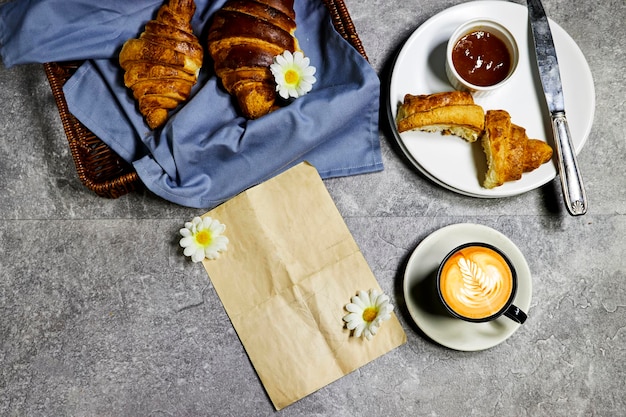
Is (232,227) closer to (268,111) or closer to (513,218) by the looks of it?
(268,111)

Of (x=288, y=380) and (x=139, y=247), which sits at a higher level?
(x=139, y=247)

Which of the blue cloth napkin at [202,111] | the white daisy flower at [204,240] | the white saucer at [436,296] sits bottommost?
the white saucer at [436,296]

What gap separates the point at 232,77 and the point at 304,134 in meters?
0.19

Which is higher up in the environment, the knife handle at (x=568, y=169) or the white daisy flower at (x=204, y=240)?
the white daisy flower at (x=204, y=240)

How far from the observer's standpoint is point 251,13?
3.64 ft

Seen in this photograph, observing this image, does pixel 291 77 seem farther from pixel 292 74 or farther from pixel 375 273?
pixel 375 273

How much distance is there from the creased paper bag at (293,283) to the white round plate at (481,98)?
9.9 inches

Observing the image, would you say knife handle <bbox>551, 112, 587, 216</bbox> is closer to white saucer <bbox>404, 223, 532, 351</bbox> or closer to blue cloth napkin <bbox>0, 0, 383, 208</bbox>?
white saucer <bbox>404, 223, 532, 351</bbox>

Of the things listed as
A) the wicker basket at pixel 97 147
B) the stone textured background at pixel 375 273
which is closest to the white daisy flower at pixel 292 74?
the wicker basket at pixel 97 147

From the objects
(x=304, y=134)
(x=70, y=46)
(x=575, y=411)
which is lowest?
(x=575, y=411)

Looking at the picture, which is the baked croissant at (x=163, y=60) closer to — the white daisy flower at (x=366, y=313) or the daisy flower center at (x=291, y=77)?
the daisy flower center at (x=291, y=77)

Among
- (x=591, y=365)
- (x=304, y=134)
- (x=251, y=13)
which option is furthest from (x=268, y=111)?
(x=591, y=365)

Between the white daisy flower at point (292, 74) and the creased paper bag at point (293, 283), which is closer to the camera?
the white daisy flower at point (292, 74)

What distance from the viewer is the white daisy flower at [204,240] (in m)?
1.23
